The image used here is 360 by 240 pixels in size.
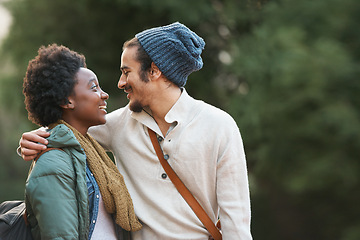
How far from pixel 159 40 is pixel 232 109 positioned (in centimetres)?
516

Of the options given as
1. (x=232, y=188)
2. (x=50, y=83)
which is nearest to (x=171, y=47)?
(x=50, y=83)

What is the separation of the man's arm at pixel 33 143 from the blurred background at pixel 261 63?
5.27 m

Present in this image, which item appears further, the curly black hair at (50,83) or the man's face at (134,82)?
the man's face at (134,82)

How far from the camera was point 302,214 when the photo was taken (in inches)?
452

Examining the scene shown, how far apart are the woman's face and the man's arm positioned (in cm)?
20

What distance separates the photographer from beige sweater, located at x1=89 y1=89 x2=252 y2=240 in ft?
8.31

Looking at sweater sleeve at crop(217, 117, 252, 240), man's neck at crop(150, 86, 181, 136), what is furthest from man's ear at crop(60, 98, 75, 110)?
sweater sleeve at crop(217, 117, 252, 240)

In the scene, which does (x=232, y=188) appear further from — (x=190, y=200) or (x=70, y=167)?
(x=70, y=167)

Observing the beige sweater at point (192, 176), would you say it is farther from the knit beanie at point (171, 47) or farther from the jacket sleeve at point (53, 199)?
the jacket sleeve at point (53, 199)

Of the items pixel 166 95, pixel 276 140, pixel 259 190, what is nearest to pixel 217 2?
pixel 276 140

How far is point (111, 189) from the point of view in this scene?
2402 mm

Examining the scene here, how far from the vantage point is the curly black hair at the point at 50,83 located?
2414 millimetres

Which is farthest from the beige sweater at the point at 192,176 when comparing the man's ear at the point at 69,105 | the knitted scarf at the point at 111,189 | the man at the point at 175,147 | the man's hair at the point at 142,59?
the man's ear at the point at 69,105

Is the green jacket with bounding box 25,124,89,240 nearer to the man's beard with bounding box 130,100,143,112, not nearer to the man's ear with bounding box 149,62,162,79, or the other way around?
the man's beard with bounding box 130,100,143,112
